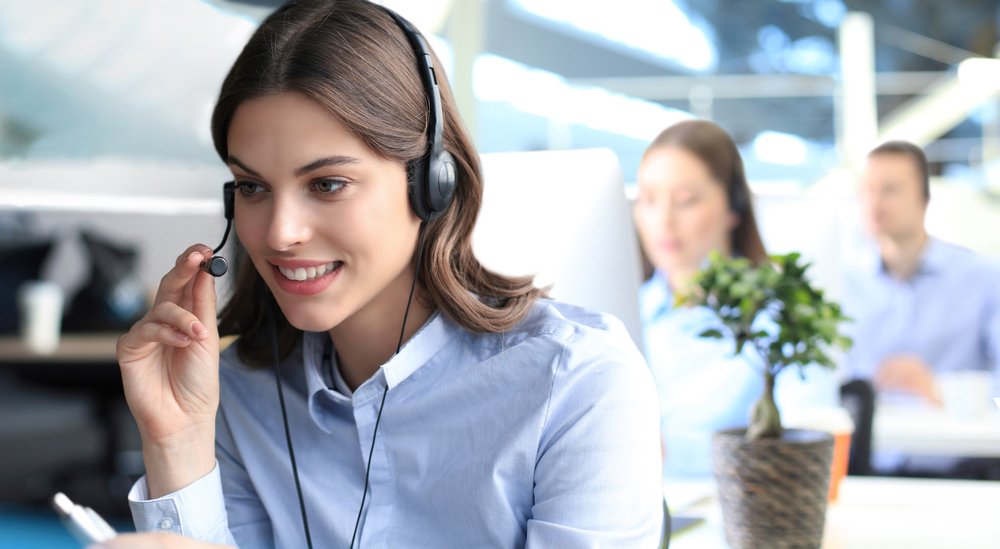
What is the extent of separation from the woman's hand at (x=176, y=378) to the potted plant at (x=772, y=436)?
57 cm

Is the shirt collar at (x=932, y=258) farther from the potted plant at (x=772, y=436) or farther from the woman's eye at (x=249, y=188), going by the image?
the woman's eye at (x=249, y=188)

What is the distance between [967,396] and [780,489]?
143 cm

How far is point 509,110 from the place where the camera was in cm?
644

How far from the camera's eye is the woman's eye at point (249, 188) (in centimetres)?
95

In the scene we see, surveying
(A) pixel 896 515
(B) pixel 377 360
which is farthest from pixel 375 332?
(A) pixel 896 515

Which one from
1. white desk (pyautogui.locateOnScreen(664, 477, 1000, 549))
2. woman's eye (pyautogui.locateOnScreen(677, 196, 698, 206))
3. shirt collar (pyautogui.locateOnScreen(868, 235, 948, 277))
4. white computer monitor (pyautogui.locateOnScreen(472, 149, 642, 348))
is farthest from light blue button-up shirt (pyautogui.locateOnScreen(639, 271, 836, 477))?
shirt collar (pyautogui.locateOnScreen(868, 235, 948, 277))

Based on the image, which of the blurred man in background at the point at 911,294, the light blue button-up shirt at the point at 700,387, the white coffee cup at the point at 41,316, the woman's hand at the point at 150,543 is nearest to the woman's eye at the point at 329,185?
the woman's hand at the point at 150,543

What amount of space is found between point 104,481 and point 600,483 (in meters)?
3.42

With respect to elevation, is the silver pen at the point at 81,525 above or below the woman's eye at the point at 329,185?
below

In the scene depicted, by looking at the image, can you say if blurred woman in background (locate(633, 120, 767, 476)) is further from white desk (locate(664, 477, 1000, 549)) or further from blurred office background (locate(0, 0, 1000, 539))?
white desk (locate(664, 477, 1000, 549))

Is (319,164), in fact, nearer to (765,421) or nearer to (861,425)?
(765,421)

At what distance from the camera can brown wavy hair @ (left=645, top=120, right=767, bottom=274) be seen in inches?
74.9

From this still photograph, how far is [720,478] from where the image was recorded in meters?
1.10

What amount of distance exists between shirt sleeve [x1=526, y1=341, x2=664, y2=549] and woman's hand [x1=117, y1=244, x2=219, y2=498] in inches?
14.0
